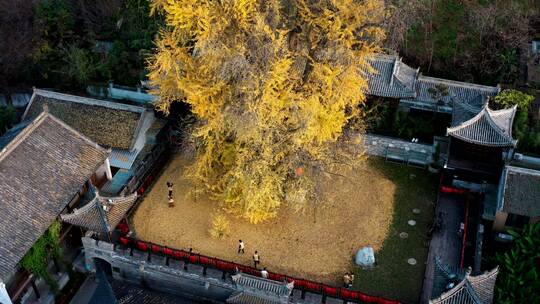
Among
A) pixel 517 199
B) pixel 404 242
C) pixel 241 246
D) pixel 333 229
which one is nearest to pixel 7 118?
pixel 241 246

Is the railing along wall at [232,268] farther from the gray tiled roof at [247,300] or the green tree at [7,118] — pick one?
the green tree at [7,118]

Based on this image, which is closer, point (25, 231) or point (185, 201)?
point (25, 231)

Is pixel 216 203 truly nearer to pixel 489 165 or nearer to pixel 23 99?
pixel 489 165

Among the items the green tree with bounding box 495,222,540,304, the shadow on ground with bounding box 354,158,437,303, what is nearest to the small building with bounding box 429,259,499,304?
the green tree with bounding box 495,222,540,304

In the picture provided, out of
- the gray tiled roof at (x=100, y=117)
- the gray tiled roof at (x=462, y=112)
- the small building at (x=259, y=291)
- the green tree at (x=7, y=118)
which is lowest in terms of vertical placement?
the small building at (x=259, y=291)

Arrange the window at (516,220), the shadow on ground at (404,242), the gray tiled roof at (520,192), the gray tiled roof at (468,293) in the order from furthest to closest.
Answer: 1. the window at (516,220)
2. the gray tiled roof at (520,192)
3. the shadow on ground at (404,242)
4. the gray tiled roof at (468,293)

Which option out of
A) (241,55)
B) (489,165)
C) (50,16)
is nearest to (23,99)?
(50,16)

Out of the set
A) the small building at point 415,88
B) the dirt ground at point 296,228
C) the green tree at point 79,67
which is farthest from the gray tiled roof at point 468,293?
the green tree at point 79,67
